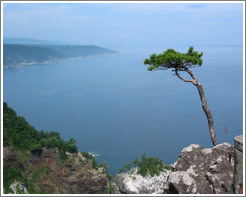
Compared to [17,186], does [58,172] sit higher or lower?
lower

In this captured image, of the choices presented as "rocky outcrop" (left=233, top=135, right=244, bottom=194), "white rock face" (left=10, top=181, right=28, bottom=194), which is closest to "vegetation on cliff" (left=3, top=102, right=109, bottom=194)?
"white rock face" (left=10, top=181, right=28, bottom=194)

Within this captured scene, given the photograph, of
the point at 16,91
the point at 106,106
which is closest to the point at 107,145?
the point at 106,106

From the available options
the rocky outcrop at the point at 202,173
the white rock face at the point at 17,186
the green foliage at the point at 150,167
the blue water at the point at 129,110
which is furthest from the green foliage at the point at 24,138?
the blue water at the point at 129,110

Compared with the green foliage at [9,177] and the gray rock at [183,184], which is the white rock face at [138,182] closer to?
the green foliage at [9,177]

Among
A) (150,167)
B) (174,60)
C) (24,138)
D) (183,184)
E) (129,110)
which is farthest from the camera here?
(129,110)

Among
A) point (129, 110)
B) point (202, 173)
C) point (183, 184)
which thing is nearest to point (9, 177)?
point (202, 173)

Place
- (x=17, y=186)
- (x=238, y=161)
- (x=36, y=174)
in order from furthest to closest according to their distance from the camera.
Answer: (x=36, y=174) → (x=17, y=186) → (x=238, y=161)

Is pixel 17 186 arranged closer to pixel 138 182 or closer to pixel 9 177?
pixel 9 177
